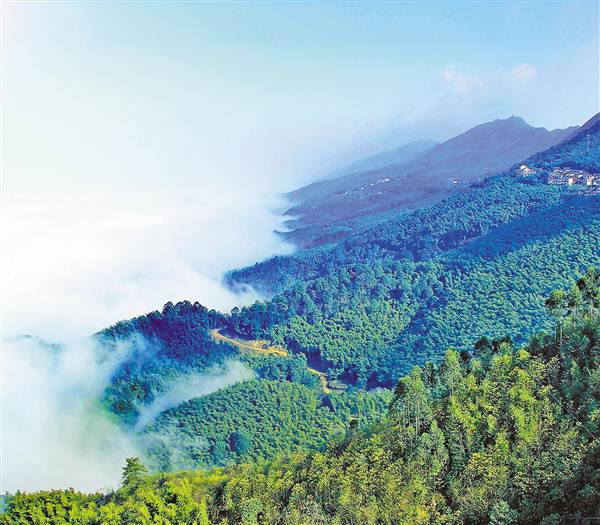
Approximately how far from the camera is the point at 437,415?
2548cm

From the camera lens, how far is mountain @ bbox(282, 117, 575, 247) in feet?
417

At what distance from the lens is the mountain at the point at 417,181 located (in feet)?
417

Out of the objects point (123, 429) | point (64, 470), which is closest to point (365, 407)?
point (123, 429)

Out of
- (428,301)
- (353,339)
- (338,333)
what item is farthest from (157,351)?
(428,301)

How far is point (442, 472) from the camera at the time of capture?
2308 centimetres

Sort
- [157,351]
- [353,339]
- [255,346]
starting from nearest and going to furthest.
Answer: [157,351] → [353,339] → [255,346]

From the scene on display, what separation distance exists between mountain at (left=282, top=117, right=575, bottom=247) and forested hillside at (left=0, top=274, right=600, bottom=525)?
91.1 m

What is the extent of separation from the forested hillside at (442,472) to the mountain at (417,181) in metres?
91.1

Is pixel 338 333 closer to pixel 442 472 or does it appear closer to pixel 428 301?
pixel 428 301

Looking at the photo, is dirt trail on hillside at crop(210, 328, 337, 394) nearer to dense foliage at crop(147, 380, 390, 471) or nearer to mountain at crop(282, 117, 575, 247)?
dense foliage at crop(147, 380, 390, 471)

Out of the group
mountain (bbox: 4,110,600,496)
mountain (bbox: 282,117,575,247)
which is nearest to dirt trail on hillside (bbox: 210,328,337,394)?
mountain (bbox: 4,110,600,496)

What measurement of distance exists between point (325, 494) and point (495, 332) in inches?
1262

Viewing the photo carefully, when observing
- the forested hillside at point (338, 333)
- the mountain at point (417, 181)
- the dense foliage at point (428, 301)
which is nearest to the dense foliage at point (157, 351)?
the forested hillside at point (338, 333)

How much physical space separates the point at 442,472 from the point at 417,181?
400 feet
